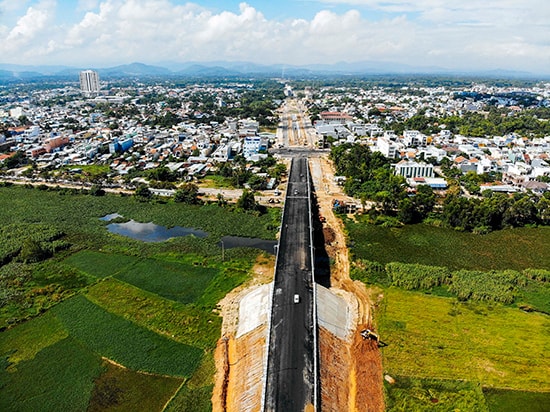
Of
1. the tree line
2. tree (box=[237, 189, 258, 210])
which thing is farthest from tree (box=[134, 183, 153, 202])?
the tree line

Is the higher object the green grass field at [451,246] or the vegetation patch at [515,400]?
the green grass field at [451,246]

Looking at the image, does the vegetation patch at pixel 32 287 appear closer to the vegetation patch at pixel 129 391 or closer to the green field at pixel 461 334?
the vegetation patch at pixel 129 391

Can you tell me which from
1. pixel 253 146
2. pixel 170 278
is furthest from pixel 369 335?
pixel 253 146

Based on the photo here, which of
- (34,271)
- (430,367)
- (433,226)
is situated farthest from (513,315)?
(34,271)

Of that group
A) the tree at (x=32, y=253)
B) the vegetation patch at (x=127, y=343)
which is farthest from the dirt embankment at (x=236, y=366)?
the tree at (x=32, y=253)

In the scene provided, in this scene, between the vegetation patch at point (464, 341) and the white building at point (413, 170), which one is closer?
the vegetation patch at point (464, 341)

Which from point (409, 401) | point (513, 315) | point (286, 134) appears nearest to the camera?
point (409, 401)

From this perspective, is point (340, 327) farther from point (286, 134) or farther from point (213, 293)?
point (286, 134)

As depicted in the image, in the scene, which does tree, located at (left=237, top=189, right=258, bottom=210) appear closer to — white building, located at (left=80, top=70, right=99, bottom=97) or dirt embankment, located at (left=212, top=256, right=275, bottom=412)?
dirt embankment, located at (left=212, top=256, right=275, bottom=412)
